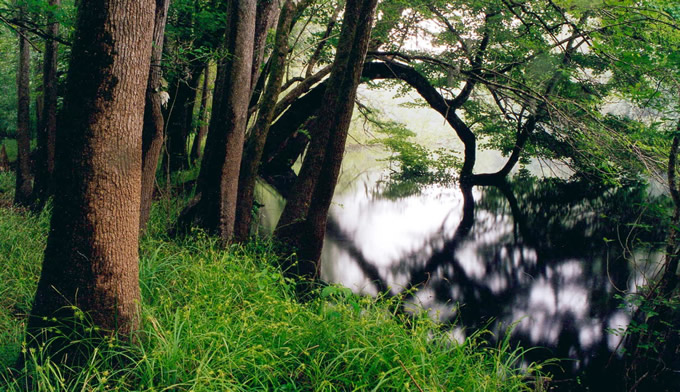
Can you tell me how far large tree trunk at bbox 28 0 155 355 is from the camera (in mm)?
2387

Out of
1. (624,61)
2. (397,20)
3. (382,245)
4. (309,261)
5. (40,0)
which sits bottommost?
(382,245)

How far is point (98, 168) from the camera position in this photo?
243cm

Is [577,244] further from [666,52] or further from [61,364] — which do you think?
[61,364]

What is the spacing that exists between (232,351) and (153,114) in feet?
10.1

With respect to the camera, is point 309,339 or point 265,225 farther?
point 265,225

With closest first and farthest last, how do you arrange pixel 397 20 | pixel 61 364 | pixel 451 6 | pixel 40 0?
pixel 61 364
pixel 40 0
pixel 397 20
pixel 451 6

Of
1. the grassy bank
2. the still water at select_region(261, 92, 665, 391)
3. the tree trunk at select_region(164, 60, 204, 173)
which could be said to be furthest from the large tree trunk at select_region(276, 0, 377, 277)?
the tree trunk at select_region(164, 60, 204, 173)

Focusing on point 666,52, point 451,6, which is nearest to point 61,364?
point 666,52

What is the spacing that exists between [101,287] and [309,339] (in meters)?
1.32

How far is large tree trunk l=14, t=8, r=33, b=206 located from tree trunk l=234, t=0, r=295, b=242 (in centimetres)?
355

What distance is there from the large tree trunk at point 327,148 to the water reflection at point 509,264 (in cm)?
120

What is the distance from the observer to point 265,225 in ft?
33.1

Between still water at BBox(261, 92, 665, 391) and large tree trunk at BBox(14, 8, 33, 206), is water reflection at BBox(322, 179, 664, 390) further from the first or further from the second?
large tree trunk at BBox(14, 8, 33, 206)

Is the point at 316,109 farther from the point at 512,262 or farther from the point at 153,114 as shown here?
the point at 153,114
